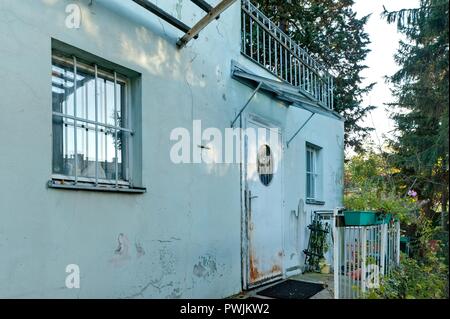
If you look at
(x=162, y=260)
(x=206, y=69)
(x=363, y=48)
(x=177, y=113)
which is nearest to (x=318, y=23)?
(x=363, y=48)

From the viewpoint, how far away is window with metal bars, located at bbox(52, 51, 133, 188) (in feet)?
10.1

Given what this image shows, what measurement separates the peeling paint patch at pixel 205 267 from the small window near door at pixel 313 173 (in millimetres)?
3646

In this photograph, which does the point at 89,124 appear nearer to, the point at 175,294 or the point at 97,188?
the point at 97,188

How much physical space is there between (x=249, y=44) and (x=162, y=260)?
375 centimetres

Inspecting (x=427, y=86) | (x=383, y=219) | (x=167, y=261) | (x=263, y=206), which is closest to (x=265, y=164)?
(x=263, y=206)

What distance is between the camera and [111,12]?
3432mm

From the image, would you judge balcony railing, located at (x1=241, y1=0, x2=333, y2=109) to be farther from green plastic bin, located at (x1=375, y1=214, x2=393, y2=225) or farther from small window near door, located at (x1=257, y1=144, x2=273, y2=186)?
green plastic bin, located at (x1=375, y1=214, x2=393, y2=225)

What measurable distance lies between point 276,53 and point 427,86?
16.3 feet

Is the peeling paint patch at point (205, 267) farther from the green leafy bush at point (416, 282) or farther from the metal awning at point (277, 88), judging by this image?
the metal awning at point (277, 88)

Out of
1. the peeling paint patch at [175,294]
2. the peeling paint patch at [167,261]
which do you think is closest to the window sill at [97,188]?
the peeling paint patch at [167,261]

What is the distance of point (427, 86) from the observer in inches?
79.9

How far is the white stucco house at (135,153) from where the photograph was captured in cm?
268
